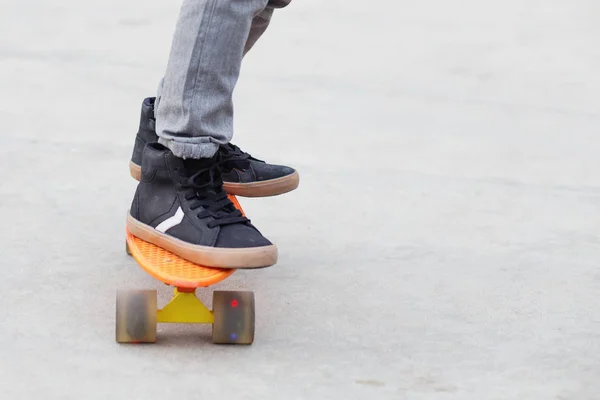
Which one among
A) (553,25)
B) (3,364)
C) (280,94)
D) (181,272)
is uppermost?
(553,25)

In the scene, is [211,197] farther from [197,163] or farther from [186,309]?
[186,309]

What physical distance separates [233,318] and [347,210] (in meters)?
1.01

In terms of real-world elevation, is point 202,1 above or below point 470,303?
above

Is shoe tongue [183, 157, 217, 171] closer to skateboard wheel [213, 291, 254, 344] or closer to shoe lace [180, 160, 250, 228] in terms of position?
shoe lace [180, 160, 250, 228]

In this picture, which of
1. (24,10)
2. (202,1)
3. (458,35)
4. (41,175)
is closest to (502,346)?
(202,1)

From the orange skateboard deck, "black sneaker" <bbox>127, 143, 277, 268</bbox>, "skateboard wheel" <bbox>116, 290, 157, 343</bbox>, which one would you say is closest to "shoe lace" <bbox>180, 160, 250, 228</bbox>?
"black sneaker" <bbox>127, 143, 277, 268</bbox>

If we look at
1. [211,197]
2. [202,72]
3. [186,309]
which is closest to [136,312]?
[186,309]

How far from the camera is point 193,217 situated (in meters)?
2.45

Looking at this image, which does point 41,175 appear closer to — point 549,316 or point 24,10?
point 549,316

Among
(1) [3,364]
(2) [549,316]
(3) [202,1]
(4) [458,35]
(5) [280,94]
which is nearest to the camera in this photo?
(1) [3,364]

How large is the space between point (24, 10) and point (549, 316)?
3931 millimetres

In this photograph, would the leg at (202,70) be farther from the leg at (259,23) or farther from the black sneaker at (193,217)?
the leg at (259,23)

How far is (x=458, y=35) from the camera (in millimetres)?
5738

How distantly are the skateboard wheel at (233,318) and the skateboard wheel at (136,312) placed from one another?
0.13 m
